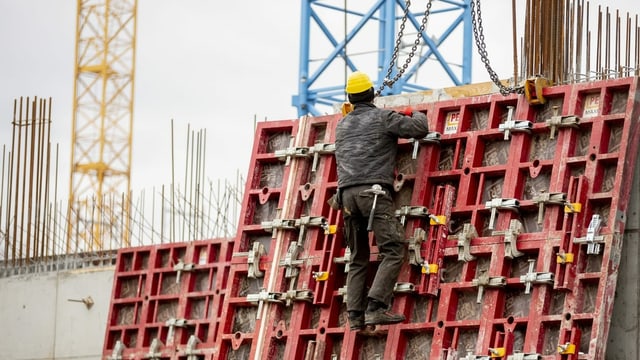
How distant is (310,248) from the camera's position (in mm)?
16984

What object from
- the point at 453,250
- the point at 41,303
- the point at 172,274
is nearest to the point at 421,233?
the point at 453,250

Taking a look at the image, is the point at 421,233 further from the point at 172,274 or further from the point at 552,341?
the point at 172,274

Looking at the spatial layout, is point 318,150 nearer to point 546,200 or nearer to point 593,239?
point 546,200

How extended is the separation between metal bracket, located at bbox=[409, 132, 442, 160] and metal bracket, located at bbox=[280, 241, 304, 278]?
1.75m

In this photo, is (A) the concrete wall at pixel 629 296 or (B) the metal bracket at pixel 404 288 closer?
(A) the concrete wall at pixel 629 296

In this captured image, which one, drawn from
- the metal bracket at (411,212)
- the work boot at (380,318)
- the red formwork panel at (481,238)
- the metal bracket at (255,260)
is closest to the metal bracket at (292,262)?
the red formwork panel at (481,238)

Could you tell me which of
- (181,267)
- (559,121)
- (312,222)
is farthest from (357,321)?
(181,267)

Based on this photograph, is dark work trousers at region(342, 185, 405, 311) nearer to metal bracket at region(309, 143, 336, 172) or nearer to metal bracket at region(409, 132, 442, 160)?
metal bracket at region(409, 132, 442, 160)

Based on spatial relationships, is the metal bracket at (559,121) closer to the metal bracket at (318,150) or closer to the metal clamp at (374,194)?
the metal clamp at (374,194)

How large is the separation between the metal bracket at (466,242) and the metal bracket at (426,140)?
1.03 meters

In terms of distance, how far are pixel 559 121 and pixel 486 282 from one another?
1749 mm

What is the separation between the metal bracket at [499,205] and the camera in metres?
15.5

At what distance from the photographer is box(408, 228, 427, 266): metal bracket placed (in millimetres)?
15883

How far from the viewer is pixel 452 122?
16344 mm
